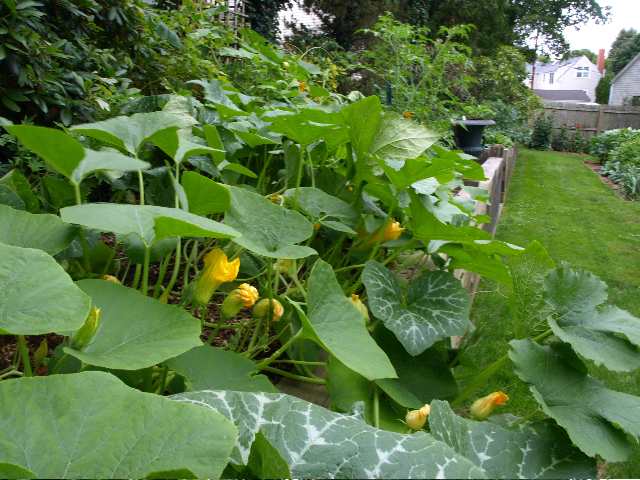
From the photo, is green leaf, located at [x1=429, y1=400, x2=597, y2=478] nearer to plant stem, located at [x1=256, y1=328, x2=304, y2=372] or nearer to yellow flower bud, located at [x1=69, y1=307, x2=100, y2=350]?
plant stem, located at [x1=256, y1=328, x2=304, y2=372]

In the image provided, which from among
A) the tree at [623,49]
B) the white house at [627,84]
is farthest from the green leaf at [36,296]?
the tree at [623,49]

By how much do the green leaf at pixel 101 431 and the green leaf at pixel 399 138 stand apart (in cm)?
99

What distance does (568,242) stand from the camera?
16.0ft

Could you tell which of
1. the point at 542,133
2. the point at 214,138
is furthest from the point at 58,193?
the point at 542,133

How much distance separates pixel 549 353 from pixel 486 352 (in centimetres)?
164

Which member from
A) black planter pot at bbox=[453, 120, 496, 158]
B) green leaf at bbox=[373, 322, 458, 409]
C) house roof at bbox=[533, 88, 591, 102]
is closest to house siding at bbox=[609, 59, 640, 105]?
house roof at bbox=[533, 88, 591, 102]

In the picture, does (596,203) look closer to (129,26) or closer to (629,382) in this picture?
(629,382)

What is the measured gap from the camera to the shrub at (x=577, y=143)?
14656 mm

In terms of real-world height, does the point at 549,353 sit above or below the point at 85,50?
below

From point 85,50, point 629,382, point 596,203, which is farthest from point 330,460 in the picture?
point 596,203

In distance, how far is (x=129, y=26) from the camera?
2430 mm

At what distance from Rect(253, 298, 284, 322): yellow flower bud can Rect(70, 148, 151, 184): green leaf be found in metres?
0.41

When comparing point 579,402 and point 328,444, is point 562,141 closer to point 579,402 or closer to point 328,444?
point 579,402

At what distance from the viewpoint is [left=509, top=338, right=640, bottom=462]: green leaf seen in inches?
30.1
